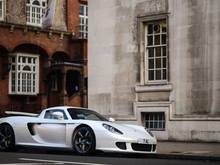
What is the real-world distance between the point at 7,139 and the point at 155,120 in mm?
7308

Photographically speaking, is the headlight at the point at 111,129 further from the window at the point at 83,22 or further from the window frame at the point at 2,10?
the window at the point at 83,22

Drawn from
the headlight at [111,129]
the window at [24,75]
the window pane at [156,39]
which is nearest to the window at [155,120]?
the window pane at [156,39]

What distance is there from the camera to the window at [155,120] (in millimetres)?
21422

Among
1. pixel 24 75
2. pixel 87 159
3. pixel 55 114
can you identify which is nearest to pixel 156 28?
pixel 55 114

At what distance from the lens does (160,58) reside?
71.7 ft

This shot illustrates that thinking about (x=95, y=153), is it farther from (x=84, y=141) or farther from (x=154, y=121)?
(x=154, y=121)

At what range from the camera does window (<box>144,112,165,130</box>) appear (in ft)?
70.3

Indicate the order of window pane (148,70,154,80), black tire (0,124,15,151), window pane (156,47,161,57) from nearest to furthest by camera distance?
black tire (0,124,15,151), window pane (156,47,161,57), window pane (148,70,154,80)

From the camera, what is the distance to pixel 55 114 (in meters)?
15.1

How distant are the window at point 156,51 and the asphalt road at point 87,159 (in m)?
7.05

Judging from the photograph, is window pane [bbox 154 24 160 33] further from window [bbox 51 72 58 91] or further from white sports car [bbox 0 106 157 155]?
window [bbox 51 72 58 91]

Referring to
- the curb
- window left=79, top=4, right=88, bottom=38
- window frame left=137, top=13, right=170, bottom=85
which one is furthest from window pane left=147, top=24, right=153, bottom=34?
window left=79, top=4, right=88, bottom=38

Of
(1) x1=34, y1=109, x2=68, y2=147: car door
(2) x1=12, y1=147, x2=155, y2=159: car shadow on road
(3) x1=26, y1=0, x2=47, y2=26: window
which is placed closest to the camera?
(2) x1=12, y1=147, x2=155, y2=159: car shadow on road

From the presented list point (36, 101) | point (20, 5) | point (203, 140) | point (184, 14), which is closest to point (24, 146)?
point (203, 140)
